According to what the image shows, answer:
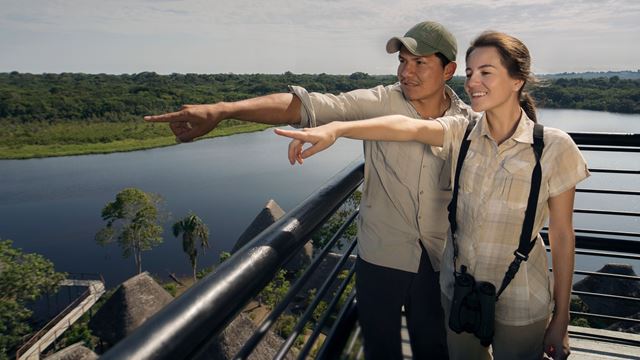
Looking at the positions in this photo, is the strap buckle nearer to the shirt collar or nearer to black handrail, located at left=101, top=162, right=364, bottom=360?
the shirt collar

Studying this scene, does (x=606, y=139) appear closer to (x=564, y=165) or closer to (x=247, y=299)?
(x=564, y=165)

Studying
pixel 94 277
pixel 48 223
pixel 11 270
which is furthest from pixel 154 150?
pixel 11 270

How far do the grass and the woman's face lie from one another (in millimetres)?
62824

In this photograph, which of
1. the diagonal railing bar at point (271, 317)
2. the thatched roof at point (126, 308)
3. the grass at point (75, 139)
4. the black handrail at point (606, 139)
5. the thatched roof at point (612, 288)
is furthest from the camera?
the grass at point (75, 139)

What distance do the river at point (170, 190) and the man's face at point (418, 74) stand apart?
2345 cm

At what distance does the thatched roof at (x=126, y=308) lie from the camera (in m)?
15.7

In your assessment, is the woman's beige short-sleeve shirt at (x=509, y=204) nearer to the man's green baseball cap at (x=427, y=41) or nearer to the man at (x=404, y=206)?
the man at (x=404, y=206)

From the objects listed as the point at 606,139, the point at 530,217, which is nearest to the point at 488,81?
the point at 530,217

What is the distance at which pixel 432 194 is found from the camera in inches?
55.5

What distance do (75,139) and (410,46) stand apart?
7058 cm

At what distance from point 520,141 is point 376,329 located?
0.72 meters

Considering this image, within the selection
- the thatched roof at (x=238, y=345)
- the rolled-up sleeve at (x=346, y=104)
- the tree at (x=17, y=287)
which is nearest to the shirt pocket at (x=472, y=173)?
the rolled-up sleeve at (x=346, y=104)

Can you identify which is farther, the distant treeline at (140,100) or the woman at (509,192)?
the distant treeline at (140,100)

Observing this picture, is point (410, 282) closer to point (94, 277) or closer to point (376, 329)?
point (376, 329)
